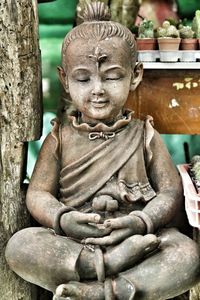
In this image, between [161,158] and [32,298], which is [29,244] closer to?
[32,298]

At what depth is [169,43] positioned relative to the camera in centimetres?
244

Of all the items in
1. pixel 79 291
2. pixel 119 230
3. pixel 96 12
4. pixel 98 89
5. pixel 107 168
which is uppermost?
pixel 96 12

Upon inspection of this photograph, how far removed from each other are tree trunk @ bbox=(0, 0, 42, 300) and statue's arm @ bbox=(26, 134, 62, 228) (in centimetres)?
7

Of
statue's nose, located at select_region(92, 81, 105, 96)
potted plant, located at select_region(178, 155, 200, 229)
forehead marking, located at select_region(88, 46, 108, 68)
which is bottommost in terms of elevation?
→ potted plant, located at select_region(178, 155, 200, 229)

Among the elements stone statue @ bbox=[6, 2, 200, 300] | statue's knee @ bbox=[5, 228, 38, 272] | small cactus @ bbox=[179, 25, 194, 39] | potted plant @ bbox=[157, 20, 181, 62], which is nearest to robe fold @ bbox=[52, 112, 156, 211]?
stone statue @ bbox=[6, 2, 200, 300]

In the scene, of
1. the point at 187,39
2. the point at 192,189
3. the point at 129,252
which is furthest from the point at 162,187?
the point at 187,39

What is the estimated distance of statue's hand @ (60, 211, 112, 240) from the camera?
2104 mm

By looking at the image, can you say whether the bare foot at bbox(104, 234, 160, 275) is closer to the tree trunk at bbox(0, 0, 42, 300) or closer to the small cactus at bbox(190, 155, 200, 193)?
the small cactus at bbox(190, 155, 200, 193)

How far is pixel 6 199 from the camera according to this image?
2.34 meters

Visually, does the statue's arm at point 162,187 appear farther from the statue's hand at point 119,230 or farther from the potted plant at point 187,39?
the potted plant at point 187,39

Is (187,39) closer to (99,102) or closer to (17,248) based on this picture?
(99,102)

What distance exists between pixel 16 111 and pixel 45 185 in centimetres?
32

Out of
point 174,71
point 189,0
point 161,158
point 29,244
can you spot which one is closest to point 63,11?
point 189,0

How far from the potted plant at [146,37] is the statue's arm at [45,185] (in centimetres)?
56
